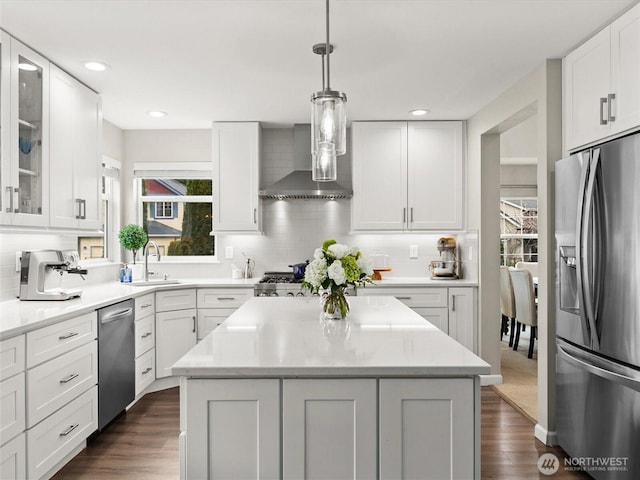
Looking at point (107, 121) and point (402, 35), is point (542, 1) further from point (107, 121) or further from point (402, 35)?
point (107, 121)

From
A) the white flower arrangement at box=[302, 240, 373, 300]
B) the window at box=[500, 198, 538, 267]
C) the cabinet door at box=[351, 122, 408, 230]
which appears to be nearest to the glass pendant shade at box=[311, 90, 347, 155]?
the white flower arrangement at box=[302, 240, 373, 300]

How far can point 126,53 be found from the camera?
119 inches

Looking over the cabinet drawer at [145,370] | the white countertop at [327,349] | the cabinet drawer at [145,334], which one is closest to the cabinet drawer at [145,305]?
the cabinet drawer at [145,334]

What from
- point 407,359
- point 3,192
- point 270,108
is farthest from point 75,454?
point 270,108

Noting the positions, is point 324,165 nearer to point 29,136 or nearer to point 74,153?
point 29,136

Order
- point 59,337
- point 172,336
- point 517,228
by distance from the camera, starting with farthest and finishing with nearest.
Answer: point 517,228 < point 172,336 < point 59,337

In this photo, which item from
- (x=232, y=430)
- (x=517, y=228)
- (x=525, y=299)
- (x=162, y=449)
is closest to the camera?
(x=232, y=430)

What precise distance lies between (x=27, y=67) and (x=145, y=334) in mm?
2148

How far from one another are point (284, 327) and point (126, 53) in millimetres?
2033

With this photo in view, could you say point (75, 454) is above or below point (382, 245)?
below

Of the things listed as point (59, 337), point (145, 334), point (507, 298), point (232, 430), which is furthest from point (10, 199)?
point (507, 298)

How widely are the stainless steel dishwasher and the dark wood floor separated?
16 centimetres

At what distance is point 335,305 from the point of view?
8.02 ft

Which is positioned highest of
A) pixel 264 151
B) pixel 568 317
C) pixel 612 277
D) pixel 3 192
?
pixel 264 151
